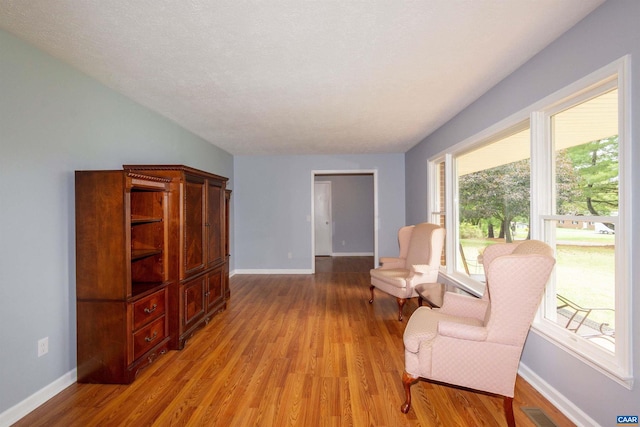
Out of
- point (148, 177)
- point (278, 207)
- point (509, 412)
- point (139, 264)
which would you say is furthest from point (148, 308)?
point (278, 207)

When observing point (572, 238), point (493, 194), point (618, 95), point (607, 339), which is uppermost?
point (618, 95)

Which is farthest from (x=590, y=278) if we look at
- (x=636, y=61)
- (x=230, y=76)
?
(x=230, y=76)

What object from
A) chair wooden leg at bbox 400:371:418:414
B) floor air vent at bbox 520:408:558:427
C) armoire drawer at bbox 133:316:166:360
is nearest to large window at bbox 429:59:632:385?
floor air vent at bbox 520:408:558:427

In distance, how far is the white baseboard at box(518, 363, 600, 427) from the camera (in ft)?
5.81

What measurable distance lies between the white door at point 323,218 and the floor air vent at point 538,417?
677cm

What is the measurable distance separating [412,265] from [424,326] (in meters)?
1.80

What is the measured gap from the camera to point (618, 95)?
5.16ft

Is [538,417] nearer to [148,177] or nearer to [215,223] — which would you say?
[148,177]

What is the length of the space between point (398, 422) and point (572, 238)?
5.41ft

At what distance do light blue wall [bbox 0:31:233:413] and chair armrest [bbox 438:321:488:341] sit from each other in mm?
2616

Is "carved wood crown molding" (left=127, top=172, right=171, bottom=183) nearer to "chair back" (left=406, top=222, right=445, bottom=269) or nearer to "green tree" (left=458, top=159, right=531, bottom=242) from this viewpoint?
"chair back" (left=406, top=222, right=445, bottom=269)

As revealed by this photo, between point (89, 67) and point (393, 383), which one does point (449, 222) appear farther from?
point (89, 67)

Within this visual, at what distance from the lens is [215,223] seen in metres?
3.63

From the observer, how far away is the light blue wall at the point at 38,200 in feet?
6.11
